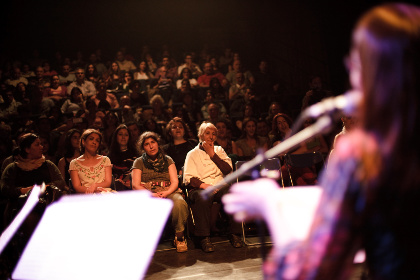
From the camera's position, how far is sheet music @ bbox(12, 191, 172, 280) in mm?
3191

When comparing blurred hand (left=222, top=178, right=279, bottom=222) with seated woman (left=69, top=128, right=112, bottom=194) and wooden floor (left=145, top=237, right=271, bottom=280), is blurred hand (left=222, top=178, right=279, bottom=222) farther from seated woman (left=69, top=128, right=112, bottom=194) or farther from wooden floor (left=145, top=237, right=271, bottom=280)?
seated woman (left=69, top=128, right=112, bottom=194)

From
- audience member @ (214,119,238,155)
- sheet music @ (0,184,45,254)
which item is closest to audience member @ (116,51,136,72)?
audience member @ (214,119,238,155)

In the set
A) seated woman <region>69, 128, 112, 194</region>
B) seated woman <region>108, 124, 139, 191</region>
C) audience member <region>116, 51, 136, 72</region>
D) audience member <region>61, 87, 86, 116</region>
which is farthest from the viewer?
audience member <region>116, 51, 136, 72</region>

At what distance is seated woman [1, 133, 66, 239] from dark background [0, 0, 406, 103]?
6449 millimetres

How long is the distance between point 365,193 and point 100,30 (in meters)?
11.2

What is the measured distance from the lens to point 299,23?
9.88 meters

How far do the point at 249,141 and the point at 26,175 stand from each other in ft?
11.0

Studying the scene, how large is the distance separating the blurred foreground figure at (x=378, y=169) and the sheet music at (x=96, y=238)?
258 cm

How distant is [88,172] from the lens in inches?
181

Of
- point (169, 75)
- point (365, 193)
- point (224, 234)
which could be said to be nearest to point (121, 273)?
point (224, 234)

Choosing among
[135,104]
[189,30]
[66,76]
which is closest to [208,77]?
[135,104]

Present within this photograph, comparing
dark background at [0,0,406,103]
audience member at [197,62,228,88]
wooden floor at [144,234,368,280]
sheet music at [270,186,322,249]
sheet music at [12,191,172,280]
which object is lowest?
wooden floor at [144,234,368,280]

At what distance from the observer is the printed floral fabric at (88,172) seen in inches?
180

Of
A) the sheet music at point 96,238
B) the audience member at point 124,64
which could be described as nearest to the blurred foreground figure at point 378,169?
the sheet music at point 96,238
